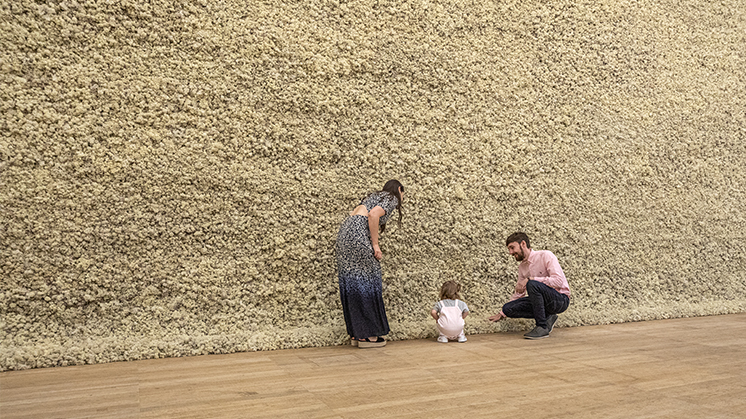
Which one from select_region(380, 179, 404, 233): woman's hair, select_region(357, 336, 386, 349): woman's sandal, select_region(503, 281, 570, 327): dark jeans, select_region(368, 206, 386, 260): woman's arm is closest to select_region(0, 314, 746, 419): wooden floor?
select_region(357, 336, 386, 349): woman's sandal

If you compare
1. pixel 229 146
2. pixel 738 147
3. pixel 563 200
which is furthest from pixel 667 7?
pixel 229 146

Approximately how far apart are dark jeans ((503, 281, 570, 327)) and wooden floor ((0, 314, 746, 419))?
0.26m

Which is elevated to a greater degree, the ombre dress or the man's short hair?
the man's short hair

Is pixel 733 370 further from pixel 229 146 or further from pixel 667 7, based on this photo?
pixel 667 7

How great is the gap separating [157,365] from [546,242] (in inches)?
115

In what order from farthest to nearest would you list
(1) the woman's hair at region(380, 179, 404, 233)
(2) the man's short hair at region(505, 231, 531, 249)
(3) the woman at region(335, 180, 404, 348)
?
(2) the man's short hair at region(505, 231, 531, 249) → (1) the woman's hair at region(380, 179, 404, 233) → (3) the woman at region(335, 180, 404, 348)

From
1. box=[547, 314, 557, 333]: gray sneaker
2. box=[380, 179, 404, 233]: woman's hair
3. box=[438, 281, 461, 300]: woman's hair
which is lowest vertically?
box=[547, 314, 557, 333]: gray sneaker

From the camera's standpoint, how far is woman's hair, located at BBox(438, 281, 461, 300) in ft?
12.2

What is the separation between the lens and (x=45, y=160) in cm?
309

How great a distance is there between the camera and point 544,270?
3.89 metres

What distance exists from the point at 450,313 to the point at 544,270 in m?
0.78

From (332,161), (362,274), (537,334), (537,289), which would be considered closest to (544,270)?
(537,289)

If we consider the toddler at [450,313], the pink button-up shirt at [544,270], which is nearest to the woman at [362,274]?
the toddler at [450,313]

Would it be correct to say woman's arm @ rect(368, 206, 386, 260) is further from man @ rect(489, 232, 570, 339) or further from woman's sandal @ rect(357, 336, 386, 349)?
man @ rect(489, 232, 570, 339)
